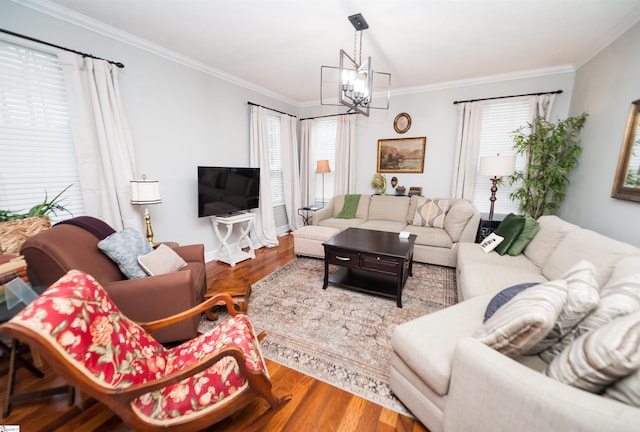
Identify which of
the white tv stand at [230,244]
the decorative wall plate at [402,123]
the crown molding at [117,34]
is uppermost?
the crown molding at [117,34]

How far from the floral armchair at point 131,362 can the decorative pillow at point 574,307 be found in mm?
1213

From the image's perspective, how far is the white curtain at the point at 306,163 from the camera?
5.23 m

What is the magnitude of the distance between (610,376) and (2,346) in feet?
9.81

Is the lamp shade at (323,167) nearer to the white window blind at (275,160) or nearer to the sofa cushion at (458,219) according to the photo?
the white window blind at (275,160)

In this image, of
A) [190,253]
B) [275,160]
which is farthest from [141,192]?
[275,160]

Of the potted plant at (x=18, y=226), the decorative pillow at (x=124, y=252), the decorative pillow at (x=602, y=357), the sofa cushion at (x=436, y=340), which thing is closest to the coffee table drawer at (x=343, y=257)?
the sofa cushion at (x=436, y=340)

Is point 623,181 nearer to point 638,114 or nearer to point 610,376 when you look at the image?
point 638,114

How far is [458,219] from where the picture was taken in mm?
3381

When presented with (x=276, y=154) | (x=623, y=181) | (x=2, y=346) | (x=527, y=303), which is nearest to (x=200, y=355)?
(x=2, y=346)

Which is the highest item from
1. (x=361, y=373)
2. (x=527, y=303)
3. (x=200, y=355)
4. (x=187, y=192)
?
(x=187, y=192)

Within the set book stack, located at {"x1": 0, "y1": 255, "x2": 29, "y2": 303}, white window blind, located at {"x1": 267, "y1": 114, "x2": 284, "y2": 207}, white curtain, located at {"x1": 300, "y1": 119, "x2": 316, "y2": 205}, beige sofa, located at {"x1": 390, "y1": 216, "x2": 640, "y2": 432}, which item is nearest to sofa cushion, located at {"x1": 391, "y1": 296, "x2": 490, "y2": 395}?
beige sofa, located at {"x1": 390, "y1": 216, "x2": 640, "y2": 432}

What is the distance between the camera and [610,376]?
2.47 feet

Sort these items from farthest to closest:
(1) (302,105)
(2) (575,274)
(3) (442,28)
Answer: (1) (302,105) < (3) (442,28) < (2) (575,274)

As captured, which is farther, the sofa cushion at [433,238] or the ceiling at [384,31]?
the sofa cushion at [433,238]
